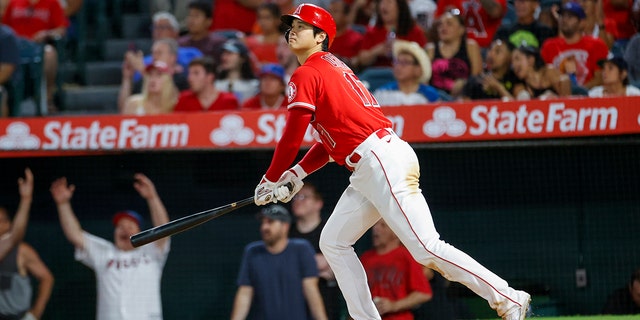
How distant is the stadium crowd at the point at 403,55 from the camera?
24.6 ft

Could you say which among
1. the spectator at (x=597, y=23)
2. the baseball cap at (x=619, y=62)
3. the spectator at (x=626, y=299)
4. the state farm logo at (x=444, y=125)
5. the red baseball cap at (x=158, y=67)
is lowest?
the spectator at (x=626, y=299)

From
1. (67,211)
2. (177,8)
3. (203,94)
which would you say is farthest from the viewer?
(177,8)

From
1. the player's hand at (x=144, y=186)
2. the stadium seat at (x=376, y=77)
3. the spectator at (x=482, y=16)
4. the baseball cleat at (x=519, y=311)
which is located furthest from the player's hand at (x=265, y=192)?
the spectator at (x=482, y=16)

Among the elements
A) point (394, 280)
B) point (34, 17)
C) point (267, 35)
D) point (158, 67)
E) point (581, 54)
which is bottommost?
point (394, 280)

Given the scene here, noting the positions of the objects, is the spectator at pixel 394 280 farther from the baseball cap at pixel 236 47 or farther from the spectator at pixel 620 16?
the spectator at pixel 620 16

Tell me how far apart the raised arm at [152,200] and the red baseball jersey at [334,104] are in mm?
2912

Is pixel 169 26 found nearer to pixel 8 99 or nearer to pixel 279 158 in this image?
pixel 8 99

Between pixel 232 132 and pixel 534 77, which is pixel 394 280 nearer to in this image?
pixel 232 132

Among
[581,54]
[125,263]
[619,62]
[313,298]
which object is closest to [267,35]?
[125,263]

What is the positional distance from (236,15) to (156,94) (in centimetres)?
177

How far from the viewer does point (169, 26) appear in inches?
357

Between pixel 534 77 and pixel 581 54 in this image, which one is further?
pixel 581 54

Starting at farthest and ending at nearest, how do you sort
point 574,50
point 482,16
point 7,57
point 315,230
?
1. point 482,16
2. point 7,57
3. point 574,50
4. point 315,230

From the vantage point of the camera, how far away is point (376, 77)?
8.02 m
